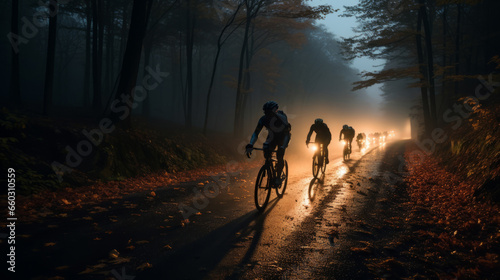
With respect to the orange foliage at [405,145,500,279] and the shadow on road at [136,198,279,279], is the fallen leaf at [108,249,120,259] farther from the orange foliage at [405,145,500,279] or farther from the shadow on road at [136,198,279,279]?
the orange foliage at [405,145,500,279]

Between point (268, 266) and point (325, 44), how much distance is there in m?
52.2

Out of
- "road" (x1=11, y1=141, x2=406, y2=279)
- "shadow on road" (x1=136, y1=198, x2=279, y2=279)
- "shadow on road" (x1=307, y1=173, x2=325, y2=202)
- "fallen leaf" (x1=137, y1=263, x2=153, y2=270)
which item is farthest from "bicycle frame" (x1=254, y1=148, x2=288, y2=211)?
"fallen leaf" (x1=137, y1=263, x2=153, y2=270)

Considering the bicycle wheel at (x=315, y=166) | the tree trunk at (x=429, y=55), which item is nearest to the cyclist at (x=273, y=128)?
the bicycle wheel at (x=315, y=166)

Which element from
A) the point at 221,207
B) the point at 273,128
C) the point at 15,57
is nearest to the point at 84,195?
the point at 221,207

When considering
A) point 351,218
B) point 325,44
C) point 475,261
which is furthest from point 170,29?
point 325,44

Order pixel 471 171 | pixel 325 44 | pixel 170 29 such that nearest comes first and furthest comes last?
pixel 471 171 < pixel 170 29 < pixel 325 44

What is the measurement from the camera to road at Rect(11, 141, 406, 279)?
3.31 meters

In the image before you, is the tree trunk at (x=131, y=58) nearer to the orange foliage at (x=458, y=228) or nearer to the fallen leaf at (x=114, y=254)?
the fallen leaf at (x=114, y=254)

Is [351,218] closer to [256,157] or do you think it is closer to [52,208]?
[52,208]

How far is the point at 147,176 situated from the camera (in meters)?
9.91

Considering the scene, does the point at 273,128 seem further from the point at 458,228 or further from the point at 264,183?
the point at 458,228

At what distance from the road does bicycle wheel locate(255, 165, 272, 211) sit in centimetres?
25

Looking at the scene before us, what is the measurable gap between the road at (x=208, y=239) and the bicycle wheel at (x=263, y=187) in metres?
0.25

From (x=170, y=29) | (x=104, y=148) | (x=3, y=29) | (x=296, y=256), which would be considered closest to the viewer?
(x=296, y=256)
